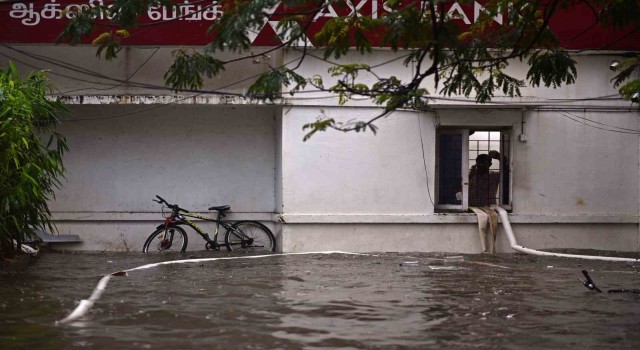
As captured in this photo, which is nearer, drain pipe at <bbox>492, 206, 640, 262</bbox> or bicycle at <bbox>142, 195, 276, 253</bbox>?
drain pipe at <bbox>492, 206, 640, 262</bbox>

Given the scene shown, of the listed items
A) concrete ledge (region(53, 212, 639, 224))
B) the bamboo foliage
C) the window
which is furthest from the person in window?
the bamboo foliage

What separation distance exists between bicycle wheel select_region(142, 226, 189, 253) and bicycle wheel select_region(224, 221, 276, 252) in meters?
0.82

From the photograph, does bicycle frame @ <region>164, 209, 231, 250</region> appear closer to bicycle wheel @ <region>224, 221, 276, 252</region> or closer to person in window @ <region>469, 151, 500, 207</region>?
bicycle wheel @ <region>224, 221, 276, 252</region>

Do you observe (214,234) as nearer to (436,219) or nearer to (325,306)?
(436,219)

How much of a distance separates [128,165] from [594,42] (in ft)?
29.4

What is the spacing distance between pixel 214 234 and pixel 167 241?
3.17ft

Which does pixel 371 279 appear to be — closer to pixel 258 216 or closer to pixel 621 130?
pixel 258 216

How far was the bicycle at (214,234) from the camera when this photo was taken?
1656 centimetres

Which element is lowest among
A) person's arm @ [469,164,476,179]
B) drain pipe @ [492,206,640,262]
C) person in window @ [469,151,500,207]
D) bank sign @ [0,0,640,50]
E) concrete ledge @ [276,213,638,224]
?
drain pipe @ [492,206,640,262]

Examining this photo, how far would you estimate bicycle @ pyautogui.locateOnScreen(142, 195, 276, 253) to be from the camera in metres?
16.6

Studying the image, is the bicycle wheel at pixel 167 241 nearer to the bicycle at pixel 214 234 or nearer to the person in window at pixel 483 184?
the bicycle at pixel 214 234

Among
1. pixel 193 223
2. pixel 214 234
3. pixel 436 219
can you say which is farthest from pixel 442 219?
pixel 193 223

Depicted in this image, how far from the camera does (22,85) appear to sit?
13.5 meters

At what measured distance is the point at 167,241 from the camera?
16578 mm
